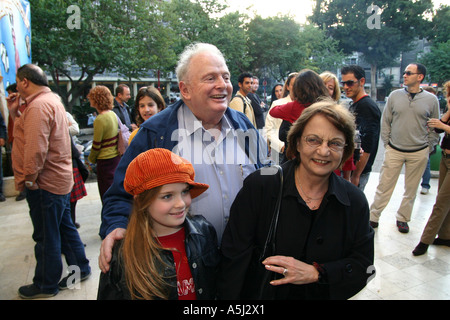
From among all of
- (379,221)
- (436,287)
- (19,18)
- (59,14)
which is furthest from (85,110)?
(436,287)

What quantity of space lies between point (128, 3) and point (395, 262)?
1827cm

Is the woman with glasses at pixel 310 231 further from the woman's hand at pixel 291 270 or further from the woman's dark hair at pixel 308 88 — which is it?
the woman's dark hair at pixel 308 88

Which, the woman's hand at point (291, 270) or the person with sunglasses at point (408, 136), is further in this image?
the person with sunglasses at point (408, 136)

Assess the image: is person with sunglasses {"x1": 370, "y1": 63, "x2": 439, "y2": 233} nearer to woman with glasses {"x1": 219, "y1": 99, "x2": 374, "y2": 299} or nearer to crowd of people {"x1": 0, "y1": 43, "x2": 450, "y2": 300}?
crowd of people {"x1": 0, "y1": 43, "x2": 450, "y2": 300}

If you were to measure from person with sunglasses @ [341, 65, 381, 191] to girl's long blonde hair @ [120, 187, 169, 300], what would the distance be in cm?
273

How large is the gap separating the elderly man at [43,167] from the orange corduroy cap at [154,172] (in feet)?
5.45

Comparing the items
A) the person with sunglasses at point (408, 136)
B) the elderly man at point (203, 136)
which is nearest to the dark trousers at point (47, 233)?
the elderly man at point (203, 136)

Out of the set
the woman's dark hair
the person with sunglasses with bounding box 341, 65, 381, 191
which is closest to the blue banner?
the woman's dark hair

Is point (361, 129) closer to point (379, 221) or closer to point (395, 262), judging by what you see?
point (395, 262)

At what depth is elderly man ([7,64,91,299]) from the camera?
2615 millimetres

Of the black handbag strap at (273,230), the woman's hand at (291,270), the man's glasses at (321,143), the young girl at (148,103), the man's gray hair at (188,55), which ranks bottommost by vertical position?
the woman's hand at (291,270)

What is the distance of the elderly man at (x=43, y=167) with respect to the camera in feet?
8.58

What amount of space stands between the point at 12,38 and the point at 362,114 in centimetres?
630

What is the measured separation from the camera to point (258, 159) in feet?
6.61
